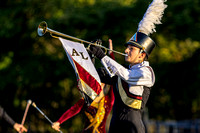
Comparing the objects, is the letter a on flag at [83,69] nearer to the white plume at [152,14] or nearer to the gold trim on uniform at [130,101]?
the gold trim on uniform at [130,101]

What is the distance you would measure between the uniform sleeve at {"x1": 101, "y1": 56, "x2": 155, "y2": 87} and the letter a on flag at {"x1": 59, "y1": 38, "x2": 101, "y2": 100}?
0.28 meters

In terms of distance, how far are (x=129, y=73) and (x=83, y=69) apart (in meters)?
0.56

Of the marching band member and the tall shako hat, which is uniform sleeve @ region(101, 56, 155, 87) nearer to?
the marching band member

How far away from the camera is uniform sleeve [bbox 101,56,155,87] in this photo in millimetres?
3900

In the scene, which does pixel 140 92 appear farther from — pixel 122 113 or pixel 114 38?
pixel 114 38

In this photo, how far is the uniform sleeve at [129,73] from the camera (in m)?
3.90

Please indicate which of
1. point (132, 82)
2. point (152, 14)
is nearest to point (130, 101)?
point (132, 82)

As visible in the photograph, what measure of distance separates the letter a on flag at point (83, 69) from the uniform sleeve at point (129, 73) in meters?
0.28

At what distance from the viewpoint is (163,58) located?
13.5 metres

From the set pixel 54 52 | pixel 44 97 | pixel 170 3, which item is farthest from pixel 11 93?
pixel 170 3

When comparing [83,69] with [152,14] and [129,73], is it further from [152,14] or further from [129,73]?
[152,14]

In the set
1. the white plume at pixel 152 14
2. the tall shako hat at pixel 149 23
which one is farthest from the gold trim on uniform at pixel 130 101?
the white plume at pixel 152 14

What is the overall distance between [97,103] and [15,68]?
31.4ft

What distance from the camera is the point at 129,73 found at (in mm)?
3945
